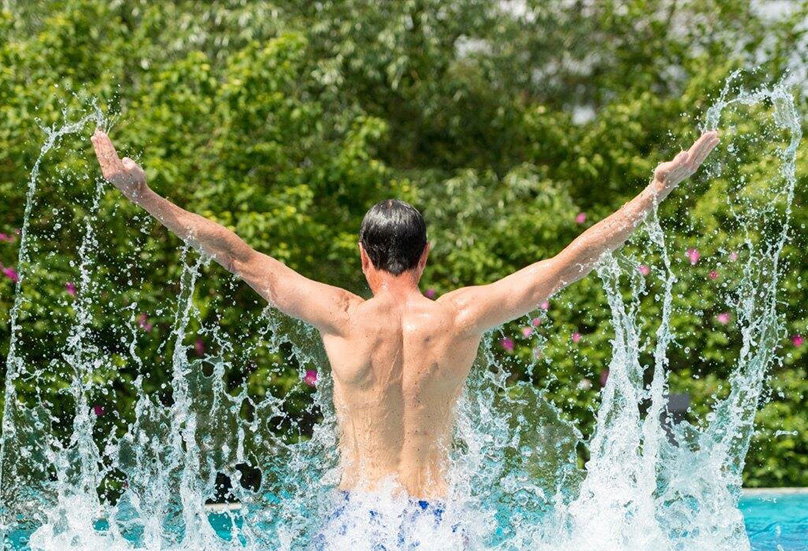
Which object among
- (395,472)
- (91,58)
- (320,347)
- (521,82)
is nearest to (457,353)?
(395,472)

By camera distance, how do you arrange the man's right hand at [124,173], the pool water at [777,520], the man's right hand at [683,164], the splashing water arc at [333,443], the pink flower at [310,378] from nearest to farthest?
1. the man's right hand at [124,173]
2. the man's right hand at [683,164]
3. the splashing water arc at [333,443]
4. the pool water at [777,520]
5. the pink flower at [310,378]

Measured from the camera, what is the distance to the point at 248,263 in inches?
131

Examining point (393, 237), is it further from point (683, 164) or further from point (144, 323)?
point (144, 323)

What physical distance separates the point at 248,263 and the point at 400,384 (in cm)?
57

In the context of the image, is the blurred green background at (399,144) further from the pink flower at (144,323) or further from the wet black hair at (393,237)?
the wet black hair at (393,237)

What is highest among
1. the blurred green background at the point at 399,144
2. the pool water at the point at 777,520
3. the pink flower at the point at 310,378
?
the blurred green background at the point at 399,144

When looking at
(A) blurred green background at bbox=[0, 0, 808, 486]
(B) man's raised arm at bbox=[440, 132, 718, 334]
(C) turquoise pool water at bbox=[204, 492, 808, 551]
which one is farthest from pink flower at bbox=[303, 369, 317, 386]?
(B) man's raised arm at bbox=[440, 132, 718, 334]

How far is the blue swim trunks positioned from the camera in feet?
10.5

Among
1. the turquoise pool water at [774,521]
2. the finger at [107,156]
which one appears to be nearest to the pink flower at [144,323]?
the turquoise pool water at [774,521]

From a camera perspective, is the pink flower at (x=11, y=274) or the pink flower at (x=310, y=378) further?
the pink flower at (x=310, y=378)

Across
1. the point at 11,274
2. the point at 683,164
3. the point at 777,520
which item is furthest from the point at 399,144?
the point at 683,164

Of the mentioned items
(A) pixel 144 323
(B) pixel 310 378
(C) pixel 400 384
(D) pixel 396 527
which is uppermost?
(A) pixel 144 323

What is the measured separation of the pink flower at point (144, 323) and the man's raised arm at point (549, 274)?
3396 mm

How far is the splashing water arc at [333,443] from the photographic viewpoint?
436 cm
